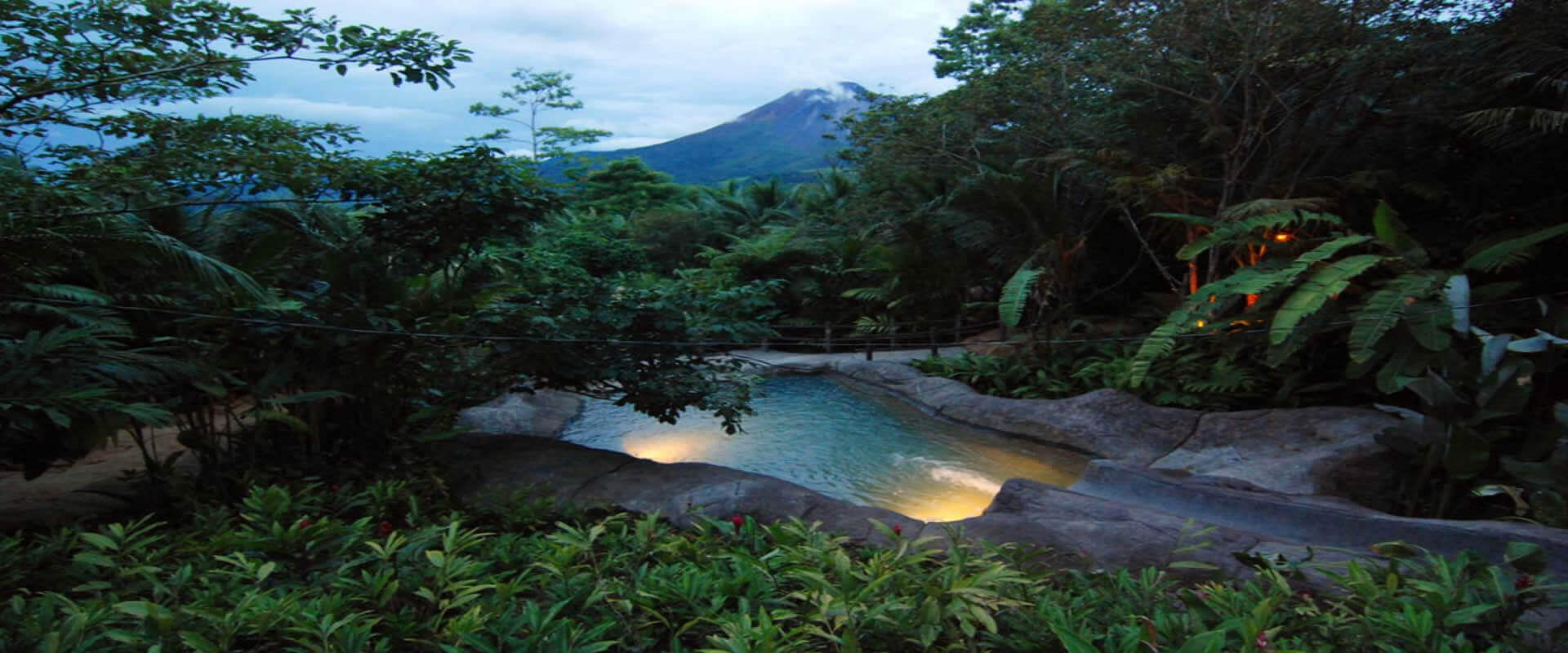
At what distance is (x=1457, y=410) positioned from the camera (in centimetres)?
411

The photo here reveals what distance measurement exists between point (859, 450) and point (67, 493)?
509 centimetres

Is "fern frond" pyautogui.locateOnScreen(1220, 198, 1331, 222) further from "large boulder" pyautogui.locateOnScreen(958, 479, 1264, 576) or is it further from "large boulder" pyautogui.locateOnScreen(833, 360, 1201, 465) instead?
"large boulder" pyautogui.locateOnScreen(958, 479, 1264, 576)

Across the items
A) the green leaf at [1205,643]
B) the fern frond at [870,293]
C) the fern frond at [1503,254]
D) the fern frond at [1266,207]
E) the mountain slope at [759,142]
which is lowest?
the fern frond at [870,293]

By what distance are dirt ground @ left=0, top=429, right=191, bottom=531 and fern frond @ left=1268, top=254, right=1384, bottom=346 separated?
6783 millimetres

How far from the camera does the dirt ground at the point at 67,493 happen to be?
3.35 m

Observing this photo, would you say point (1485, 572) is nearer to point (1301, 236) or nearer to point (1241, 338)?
point (1241, 338)

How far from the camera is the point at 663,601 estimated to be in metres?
1.91

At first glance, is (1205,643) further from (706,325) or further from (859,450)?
(859,450)

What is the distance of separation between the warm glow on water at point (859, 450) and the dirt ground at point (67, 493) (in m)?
3.30

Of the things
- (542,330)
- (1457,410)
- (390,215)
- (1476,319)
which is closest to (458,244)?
(390,215)

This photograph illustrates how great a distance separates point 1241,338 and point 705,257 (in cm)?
970

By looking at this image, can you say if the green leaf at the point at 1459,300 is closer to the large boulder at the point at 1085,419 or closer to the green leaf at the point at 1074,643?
the large boulder at the point at 1085,419

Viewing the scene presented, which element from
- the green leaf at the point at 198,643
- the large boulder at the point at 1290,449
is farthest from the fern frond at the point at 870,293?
the green leaf at the point at 198,643

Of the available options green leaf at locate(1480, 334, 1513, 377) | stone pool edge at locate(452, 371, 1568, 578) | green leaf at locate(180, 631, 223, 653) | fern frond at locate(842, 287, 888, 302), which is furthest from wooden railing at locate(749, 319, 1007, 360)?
green leaf at locate(180, 631, 223, 653)
